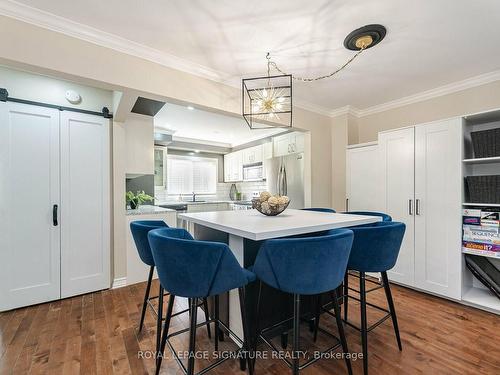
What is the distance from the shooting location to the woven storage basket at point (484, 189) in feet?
7.50

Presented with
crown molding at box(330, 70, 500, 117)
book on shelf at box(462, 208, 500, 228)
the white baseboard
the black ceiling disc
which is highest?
the black ceiling disc

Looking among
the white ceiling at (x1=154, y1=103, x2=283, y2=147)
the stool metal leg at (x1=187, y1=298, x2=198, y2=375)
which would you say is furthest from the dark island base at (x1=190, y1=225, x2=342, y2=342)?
the white ceiling at (x1=154, y1=103, x2=283, y2=147)

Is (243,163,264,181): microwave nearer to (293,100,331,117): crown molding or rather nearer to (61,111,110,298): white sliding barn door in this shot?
(293,100,331,117): crown molding

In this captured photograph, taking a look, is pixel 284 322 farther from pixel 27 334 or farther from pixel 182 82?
pixel 182 82

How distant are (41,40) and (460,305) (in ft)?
14.4

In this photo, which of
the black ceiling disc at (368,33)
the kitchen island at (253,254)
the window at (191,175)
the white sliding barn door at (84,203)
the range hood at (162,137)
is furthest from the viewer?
the window at (191,175)

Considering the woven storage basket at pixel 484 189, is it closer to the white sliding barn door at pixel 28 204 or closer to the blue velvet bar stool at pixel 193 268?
the blue velvet bar stool at pixel 193 268

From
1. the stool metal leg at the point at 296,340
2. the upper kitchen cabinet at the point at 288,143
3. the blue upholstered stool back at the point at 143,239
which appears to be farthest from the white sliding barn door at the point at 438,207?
the blue upholstered stool back at the point at 143,239

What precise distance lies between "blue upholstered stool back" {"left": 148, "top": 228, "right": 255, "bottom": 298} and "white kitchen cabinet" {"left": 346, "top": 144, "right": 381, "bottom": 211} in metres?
2.67

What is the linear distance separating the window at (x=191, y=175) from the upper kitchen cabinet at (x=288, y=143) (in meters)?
2.33

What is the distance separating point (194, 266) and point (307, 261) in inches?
22.2

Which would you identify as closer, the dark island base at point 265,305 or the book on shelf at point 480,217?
the dark island base at point 265,305

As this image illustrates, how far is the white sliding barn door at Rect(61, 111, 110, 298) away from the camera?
261 cm

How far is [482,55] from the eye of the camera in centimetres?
233
